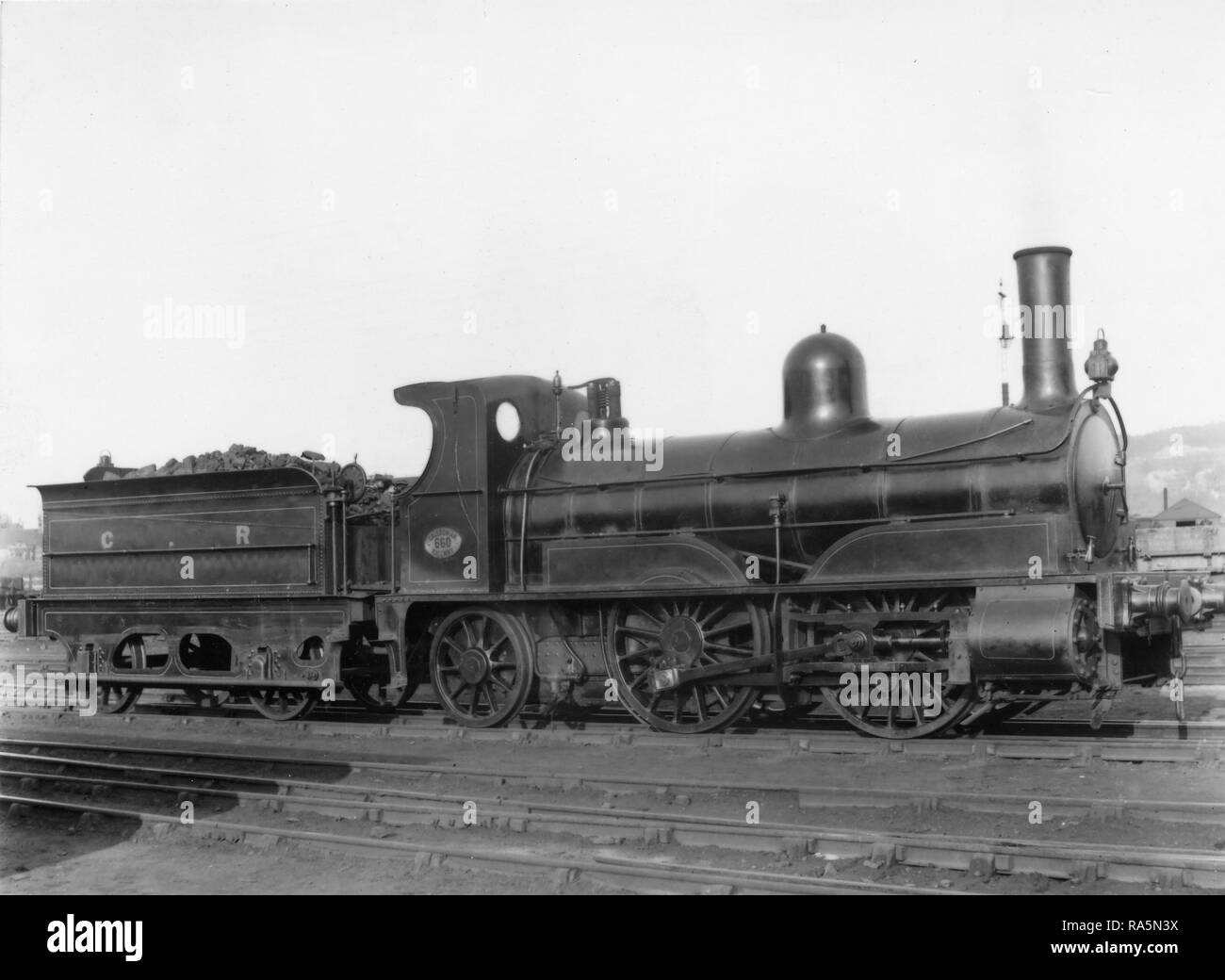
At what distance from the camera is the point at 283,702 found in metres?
12.8

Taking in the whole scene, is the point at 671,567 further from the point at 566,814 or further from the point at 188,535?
the point at 188,535

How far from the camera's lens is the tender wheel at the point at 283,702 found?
12539 millimetres

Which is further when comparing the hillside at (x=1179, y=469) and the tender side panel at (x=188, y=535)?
the hillside at (x=1179, y=469)

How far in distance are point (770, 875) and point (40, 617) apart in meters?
11.0

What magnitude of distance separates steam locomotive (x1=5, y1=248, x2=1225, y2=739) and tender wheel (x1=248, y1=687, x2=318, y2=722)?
2.1 inches

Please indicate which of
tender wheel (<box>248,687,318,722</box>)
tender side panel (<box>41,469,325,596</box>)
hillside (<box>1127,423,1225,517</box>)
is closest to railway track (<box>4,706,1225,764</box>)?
tender wheel (<box>248,687,318,722</box>)

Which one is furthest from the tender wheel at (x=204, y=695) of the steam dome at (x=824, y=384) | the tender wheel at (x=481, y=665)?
the steam dome at (x=824, y=384)

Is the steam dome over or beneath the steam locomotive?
over

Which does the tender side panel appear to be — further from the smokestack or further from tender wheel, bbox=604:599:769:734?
the smokestack

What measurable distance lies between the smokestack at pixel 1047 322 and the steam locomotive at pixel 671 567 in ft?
0.07

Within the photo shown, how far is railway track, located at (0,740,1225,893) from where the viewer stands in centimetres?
579

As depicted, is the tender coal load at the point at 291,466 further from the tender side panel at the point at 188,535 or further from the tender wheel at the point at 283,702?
the tender wheel at the point at 283,702

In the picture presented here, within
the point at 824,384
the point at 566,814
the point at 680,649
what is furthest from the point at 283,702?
the point at 824,384

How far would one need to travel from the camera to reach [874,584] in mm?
9312
